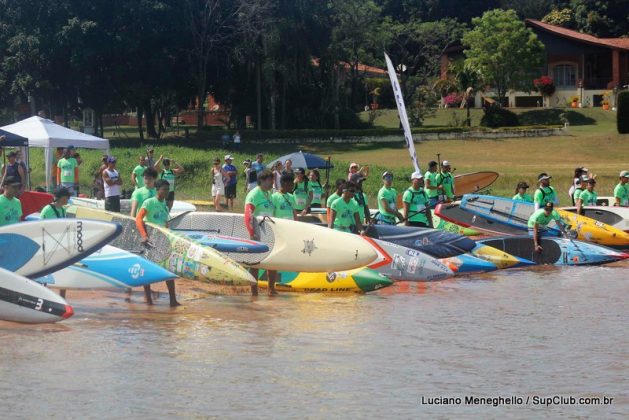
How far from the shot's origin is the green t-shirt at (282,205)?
14.7 m

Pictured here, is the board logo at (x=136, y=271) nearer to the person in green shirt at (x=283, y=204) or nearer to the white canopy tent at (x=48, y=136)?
the person in green shirt at (x=283, y=204)

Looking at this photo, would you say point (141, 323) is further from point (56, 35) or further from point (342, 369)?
point (56, 35)

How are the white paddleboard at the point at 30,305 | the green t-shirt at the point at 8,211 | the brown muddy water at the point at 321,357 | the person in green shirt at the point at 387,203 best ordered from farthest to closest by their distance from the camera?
the person in green shirt at the point at 387,203 < the green t-shirt at the point at 8,211 < the white paddleboard at the point at 30,305 < the brown muddy water at the point at 321,357

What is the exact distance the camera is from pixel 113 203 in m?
20.2

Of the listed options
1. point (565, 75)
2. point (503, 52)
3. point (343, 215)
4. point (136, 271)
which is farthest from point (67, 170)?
point (565, 75)

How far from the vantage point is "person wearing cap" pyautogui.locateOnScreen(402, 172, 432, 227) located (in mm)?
17812

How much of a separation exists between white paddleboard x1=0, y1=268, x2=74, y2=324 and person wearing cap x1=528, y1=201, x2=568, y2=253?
9.19m

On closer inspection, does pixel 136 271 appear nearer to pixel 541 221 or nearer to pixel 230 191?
pixel 541 221

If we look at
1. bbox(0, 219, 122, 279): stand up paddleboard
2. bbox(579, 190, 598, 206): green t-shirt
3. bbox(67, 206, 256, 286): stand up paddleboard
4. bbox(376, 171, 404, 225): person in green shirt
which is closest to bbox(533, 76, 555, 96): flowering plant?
bbox(579, 190, 598, 206): green t-shirt

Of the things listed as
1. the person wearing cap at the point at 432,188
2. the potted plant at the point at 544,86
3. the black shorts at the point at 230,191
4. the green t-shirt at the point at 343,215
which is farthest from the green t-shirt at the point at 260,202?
the potted plant at the point at 544,86

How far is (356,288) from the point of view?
1462 centimetres

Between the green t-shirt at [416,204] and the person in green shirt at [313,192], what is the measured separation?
1.85 m

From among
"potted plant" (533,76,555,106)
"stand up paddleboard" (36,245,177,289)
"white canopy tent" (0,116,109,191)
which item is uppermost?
"potted plant" (533,76,555,106)

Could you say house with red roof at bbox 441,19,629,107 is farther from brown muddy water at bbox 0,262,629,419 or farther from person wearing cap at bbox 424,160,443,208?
brown muddy water at bbox 0,262,629,419
